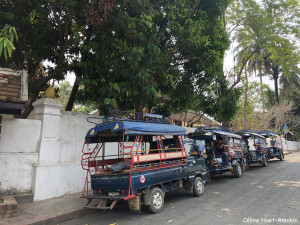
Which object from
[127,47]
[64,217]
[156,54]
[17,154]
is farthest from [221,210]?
[17,154]

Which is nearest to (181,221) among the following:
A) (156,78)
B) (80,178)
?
(80,178)

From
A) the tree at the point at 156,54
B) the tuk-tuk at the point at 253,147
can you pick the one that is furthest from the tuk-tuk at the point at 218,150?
the tuk-tuk at the point at 253,147

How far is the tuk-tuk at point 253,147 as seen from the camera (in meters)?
14.7

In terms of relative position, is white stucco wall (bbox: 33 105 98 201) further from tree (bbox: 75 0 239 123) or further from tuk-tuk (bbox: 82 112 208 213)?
tuk-tuk (bbox: 82 112 208 213)

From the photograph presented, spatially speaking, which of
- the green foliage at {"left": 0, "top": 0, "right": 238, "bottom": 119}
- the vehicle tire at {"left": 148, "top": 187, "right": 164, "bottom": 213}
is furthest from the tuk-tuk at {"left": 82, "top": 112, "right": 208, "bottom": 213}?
the green foliage at {"left": 0, "top": 0, "right": 238, "bottom": 119}

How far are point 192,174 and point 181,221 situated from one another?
2532 millimetres

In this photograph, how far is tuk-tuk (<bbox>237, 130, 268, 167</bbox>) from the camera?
1467 centimetres

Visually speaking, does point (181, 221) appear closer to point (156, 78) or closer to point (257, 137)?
point (156, 78)

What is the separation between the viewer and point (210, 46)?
1035 cm

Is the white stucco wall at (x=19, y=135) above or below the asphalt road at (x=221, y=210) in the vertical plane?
above

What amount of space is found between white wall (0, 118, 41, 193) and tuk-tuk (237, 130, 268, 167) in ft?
40.7

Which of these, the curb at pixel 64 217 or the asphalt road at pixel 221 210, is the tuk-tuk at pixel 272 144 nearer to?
the asphalt road at pixel 221 210

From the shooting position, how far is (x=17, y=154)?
6988mm

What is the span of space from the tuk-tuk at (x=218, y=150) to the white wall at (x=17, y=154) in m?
6.81
